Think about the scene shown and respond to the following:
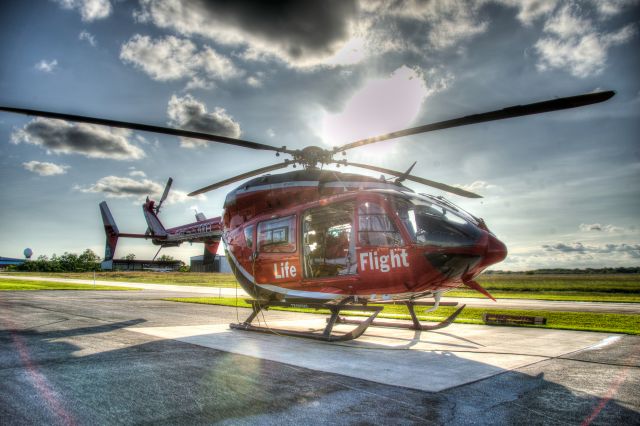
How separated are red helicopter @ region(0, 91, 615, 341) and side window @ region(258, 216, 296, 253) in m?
0.02

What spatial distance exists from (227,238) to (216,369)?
5635 millimetres

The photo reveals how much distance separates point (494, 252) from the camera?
275 inches

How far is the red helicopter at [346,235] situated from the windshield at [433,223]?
18 millimetres

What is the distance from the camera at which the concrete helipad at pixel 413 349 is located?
18.3ft

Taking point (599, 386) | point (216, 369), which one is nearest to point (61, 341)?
point (216, 369)

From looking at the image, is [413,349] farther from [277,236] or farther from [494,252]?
[277,236]

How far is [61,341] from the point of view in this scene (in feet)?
24.5

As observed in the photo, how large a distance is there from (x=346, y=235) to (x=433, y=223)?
8.63 ft

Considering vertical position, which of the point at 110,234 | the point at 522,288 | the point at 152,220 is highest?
the point at 152,220

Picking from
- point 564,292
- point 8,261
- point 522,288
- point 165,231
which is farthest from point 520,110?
point 8,261

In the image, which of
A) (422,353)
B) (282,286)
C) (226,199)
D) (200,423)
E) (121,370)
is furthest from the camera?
(226,199)

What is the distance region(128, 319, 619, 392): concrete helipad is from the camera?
18.3 ft

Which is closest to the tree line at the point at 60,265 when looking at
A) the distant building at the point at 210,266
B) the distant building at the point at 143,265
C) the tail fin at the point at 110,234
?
the distant building at the point at 143,265

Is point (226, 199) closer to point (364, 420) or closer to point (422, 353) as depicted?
point (422, 353)
